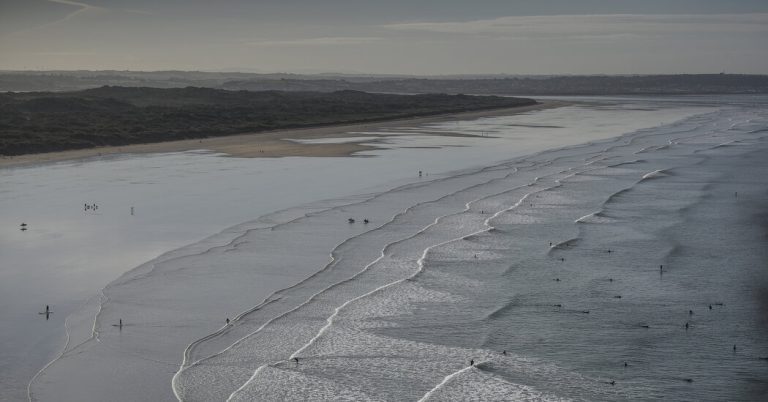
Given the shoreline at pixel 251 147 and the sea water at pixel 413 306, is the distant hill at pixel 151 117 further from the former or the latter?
the sea water at pixel 413 306

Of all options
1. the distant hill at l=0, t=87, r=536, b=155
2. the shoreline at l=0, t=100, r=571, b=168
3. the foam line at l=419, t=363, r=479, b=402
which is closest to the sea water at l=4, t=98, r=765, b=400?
the foam line at l=419, t=363, r=479, b=402

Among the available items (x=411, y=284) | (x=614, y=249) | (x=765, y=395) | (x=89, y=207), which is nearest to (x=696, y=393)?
(x=765, y=395)

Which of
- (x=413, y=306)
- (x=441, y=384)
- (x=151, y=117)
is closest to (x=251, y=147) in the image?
(x=151, y=117)

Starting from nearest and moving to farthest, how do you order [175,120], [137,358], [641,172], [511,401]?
[511,401] < [137,358] < [641,172] < [175,120]

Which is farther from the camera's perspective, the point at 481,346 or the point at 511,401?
the point at 481,346

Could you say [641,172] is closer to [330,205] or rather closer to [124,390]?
[330,205]

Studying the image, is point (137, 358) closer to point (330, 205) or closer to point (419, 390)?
point (419, 390)

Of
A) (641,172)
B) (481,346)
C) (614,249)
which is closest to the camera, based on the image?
(481,346)
